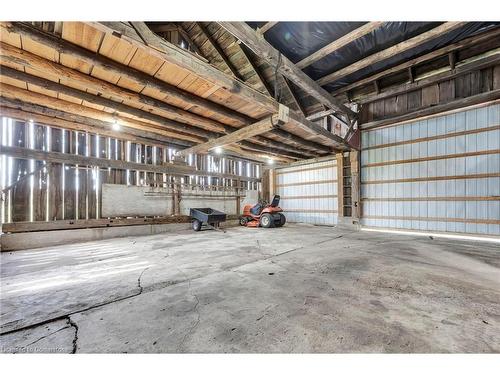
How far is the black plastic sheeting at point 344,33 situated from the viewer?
4.51m

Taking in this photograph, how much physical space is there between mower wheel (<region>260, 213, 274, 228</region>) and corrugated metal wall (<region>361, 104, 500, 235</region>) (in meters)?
3.29

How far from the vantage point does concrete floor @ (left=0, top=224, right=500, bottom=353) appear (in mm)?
1467

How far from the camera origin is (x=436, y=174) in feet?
19.5

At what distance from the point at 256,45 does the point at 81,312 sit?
411 centimetres

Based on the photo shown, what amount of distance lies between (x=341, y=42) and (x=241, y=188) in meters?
6.90

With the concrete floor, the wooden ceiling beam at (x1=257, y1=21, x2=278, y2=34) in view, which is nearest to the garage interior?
the concrete floor

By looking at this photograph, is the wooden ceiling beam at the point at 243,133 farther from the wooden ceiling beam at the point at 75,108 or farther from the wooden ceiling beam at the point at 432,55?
the wooden ceiling beam at the point at 432,55

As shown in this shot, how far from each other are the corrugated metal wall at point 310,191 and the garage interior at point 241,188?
0.22 ft

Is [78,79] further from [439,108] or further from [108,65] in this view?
[439,108]

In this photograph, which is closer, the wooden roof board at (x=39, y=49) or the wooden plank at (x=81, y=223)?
the wooden roof board at (x=39, y=49)

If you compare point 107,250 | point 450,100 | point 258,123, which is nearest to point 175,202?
point 107,250

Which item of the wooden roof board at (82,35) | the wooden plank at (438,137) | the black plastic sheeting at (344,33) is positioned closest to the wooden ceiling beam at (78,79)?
the wooden roof board at (82,35)

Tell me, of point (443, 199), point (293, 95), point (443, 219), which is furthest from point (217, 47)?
point (443, 219)

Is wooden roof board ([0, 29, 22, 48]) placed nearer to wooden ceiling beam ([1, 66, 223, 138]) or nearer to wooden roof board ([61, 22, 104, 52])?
wooden roof board ([61, 22, 104, 52])
